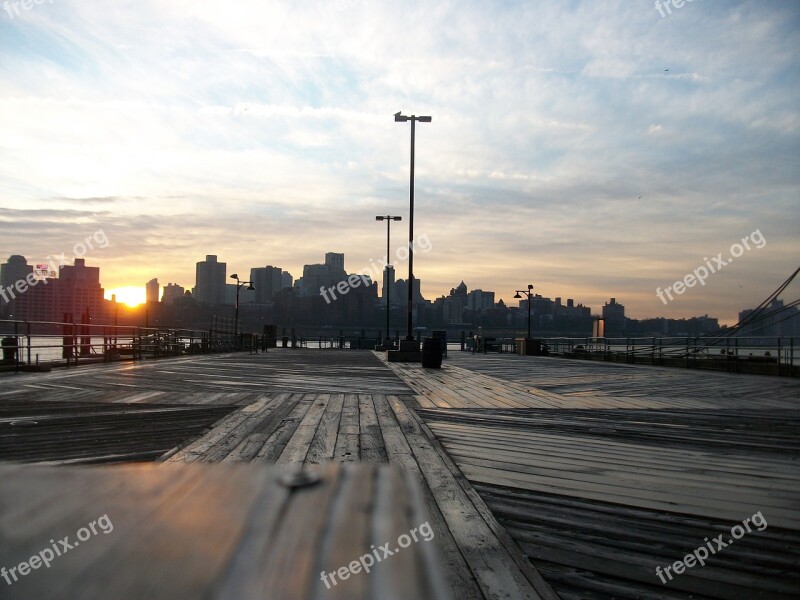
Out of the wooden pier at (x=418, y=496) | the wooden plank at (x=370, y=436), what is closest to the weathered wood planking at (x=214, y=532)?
the wooden pier at (x=418, y=496)

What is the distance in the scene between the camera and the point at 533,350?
119 feet

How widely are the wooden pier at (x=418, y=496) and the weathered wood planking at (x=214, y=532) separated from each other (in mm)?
14

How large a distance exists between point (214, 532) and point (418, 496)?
4.04 feet

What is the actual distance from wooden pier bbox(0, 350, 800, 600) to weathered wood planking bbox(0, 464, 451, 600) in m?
0.01

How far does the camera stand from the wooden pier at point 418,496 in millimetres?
2623

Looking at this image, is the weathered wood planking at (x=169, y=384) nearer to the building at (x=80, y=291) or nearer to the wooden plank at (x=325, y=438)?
the wooden plank at (x=325, y=438)

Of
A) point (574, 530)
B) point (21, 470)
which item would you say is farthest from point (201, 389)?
point (574, 530)

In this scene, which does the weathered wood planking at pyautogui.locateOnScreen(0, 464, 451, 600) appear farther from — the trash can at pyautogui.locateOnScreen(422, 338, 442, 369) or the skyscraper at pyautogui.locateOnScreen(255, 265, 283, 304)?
the skyscraper at pyautogui.locateOnScreen(255, 265, 283, 304)

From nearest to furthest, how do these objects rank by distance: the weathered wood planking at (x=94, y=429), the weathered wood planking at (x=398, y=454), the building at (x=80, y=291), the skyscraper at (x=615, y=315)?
1. the weathered wood planking at (x=398, y=454)
2. the weathered wood planking at (x=94, y=429)
3. the building at (x=80, y=291)
4. the skyscraper at (x=615, y=315)

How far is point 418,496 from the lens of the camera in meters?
3.68

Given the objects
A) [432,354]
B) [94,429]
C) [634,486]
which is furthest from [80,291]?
[634,486]

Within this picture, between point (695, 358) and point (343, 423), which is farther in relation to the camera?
point (695, 358)

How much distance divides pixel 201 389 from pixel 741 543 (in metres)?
8.84

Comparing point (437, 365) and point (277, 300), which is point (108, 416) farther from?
point (277, 300)
